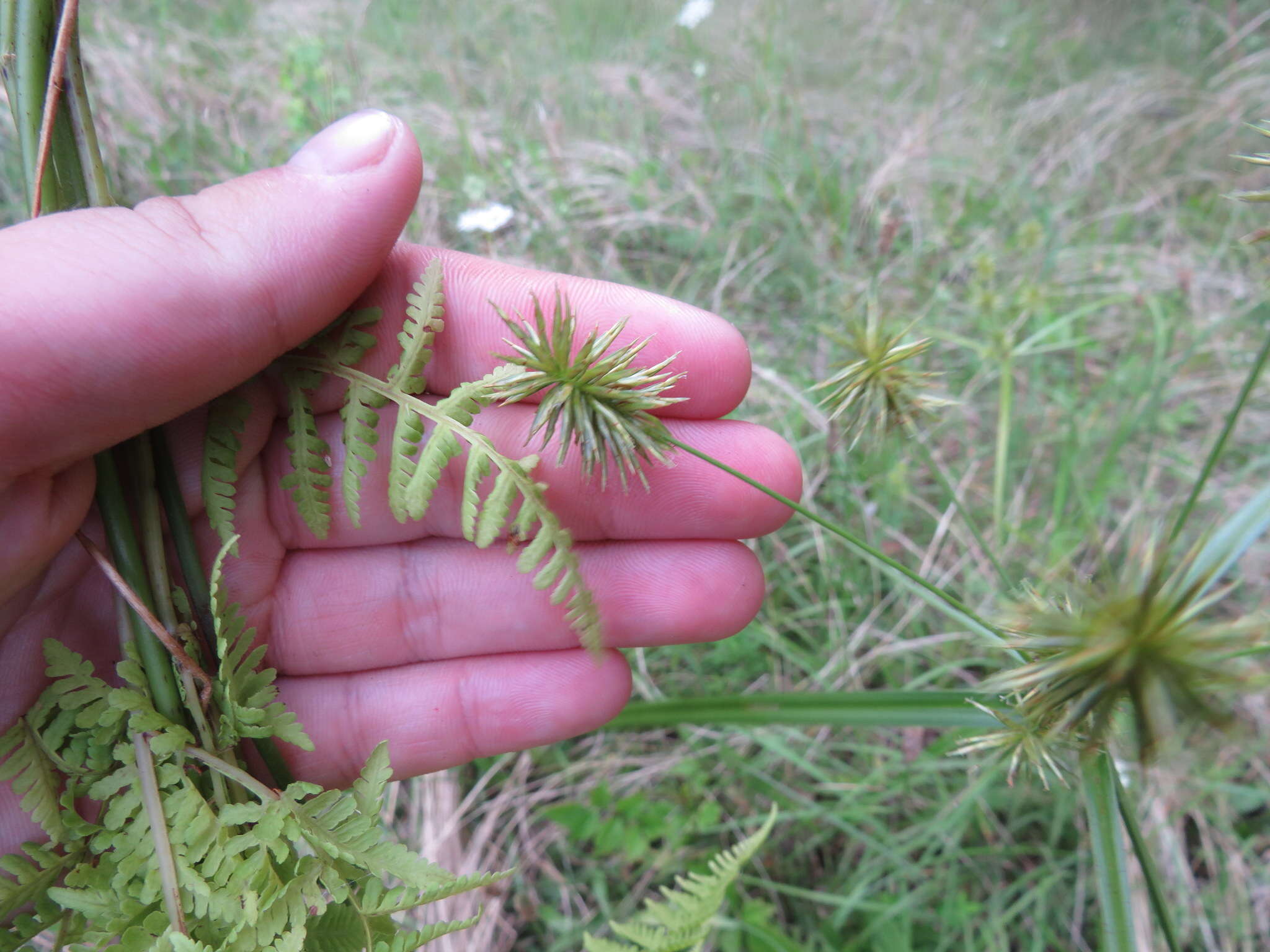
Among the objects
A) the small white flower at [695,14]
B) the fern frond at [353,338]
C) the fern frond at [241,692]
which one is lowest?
the fern frond at [241,692]

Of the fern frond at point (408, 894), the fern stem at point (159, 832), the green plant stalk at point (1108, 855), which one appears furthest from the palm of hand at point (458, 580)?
the green plant stalk at point (1108, 855)

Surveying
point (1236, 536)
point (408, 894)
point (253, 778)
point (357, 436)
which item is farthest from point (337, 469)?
point (1236, 536)

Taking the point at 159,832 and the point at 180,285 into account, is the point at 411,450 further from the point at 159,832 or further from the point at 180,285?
A: the point at 159,832

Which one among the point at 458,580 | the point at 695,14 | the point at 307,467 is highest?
the point at 695,14

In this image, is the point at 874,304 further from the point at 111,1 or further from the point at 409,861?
the point at 111,1

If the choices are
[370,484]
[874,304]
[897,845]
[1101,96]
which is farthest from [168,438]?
[1101,96]

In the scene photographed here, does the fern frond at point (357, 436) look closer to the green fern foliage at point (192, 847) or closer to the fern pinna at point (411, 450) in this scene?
the fern pinna at point (411, 450)

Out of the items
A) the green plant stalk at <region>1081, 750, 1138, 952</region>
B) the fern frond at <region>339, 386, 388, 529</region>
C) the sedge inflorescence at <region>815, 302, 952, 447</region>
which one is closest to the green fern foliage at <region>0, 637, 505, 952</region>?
the fern frond at <region>339, 386, 388, 529</region>
